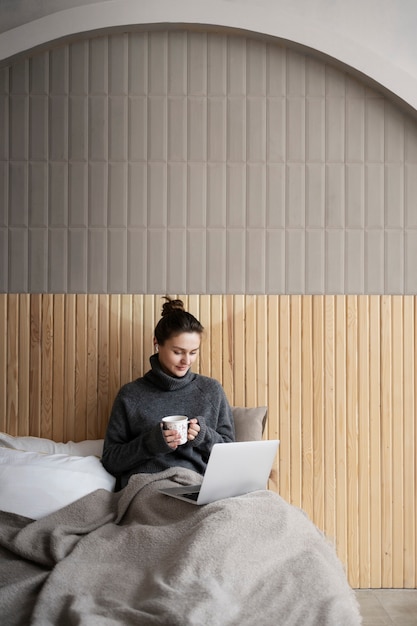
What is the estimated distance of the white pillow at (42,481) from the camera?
2479 millimetres

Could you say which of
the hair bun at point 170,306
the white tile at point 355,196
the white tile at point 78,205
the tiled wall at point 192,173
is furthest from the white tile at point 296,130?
the white tile at point 78,205

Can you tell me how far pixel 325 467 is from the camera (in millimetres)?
3242

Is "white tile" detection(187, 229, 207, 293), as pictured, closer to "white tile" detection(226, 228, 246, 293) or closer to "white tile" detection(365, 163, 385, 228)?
"white tile" detection(226, 228, 246, 293)

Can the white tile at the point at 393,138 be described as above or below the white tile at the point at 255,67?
below

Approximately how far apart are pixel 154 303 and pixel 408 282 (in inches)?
46.7

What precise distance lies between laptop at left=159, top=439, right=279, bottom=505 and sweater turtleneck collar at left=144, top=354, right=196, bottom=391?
551mm

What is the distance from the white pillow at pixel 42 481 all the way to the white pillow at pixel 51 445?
0.73ft

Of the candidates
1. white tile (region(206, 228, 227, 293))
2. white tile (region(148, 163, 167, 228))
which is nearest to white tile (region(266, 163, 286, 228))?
white tile (region(206, 228, 227, 293))

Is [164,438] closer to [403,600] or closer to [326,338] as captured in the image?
[326,338]

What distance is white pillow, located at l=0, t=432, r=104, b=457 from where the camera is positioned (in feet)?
9.60

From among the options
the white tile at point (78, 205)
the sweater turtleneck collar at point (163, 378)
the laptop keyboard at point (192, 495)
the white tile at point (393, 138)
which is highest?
the white tile at point (393, 138)

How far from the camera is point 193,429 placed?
2.69 meters

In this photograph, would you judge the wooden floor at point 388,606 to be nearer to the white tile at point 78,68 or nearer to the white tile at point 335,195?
the white tile at point 335,195

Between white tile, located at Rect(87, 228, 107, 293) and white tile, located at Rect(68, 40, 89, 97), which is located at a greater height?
white tile, located at Rect(68, 40, 89, 97)
